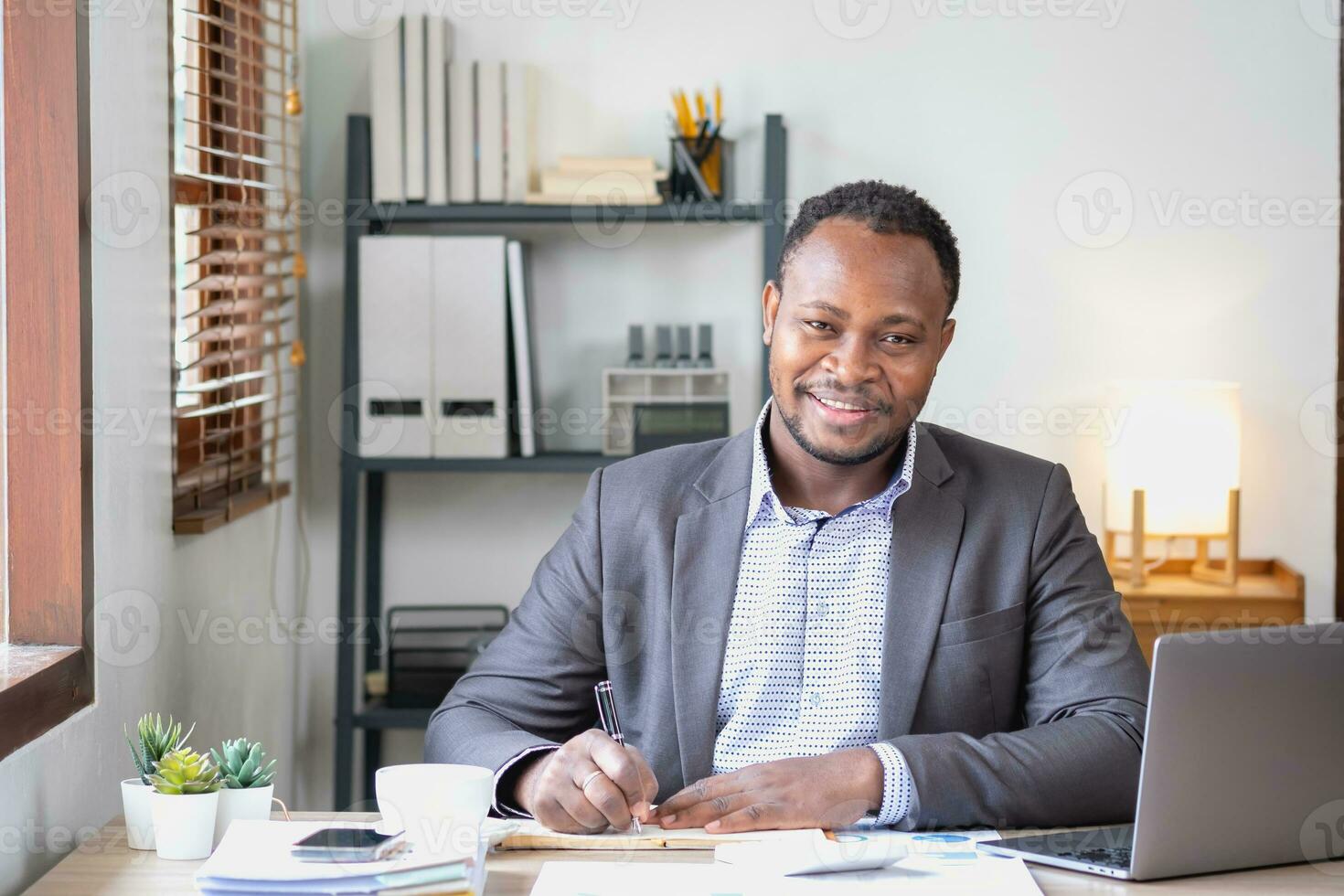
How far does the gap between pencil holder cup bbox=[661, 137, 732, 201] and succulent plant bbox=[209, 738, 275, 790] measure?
164 centimetres

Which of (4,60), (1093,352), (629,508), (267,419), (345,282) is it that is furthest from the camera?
(1093,352)

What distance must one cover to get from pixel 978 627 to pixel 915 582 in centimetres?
9

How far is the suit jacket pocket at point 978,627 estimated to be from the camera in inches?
63.9

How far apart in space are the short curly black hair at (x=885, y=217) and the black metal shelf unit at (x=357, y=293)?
1023 millimetres

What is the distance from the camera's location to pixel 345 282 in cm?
276

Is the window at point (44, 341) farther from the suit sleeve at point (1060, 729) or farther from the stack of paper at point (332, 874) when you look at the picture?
the suit sleeve at point (1060, 729)

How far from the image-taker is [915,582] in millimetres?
1643

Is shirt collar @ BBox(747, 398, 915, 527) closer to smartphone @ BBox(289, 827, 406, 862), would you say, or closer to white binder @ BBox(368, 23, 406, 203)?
smartphone @ BBox(289, 827, 406, 862)

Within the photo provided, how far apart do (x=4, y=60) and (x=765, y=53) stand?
1.71 m

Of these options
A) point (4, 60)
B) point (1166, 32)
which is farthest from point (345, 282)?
point (1166, 32)

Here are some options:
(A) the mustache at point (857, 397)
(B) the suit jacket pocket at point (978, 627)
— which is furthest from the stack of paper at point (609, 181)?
(B) the suit jacket pocket at point (978, 627)

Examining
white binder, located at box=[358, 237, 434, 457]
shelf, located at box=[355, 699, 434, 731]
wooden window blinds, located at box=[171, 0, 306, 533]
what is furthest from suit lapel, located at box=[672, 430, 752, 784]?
shelf, located at box=[355, 699, 434, 731]

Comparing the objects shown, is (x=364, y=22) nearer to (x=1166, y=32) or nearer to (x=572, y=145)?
(x=572, y=145)

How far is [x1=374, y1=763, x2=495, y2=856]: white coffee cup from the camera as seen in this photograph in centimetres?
122
